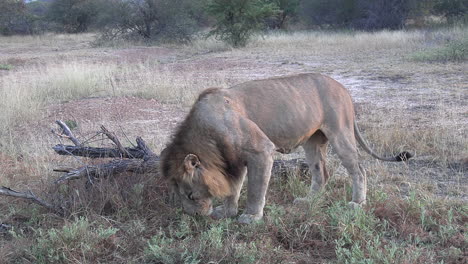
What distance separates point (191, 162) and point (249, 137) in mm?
580

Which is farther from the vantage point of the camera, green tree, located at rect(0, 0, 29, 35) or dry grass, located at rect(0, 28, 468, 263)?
green tree, located at rect(0, 0, 29, 35)

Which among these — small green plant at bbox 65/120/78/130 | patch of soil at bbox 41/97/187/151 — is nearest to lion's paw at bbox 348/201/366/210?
patch of soil at bbox 41/97/187/151

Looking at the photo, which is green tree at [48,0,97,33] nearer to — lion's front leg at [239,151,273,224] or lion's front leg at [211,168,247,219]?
lion's front leg at [211,168,247,219]

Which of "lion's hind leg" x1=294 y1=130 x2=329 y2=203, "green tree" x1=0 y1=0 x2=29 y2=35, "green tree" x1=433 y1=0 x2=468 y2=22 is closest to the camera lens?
"lion's hind leg" x1=294 y1=130 x2=329 y2=203

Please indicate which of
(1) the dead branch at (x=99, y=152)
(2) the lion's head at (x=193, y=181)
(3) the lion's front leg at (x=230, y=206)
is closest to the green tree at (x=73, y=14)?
(1) the dead branch at (x=99, y=152)

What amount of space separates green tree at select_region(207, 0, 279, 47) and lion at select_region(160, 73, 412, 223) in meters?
20.2

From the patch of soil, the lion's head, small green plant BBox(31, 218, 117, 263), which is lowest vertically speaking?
the patch of soil

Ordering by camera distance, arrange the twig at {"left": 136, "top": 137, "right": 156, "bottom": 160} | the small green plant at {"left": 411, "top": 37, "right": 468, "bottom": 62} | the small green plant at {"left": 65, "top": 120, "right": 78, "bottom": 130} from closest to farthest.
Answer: the twig at {"left": 136, "top": 137, "right": 156, "bottom": 160}, the small green plant at {"left": 65, "top": 120, "right": 78, "bottom": 130}, the small green plant at {"left": 411, "top": 37, "right": 468, "bottom": 62}

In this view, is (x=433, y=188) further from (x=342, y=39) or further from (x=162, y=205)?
(x=342, y=39)

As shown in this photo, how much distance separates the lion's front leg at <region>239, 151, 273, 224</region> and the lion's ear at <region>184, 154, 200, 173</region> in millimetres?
509

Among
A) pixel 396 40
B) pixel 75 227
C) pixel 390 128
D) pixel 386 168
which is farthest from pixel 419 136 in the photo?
pixel 396 40

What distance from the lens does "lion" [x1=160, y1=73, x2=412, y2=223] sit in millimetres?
4277

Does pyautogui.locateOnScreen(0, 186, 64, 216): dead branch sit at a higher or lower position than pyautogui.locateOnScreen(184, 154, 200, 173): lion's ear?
lower

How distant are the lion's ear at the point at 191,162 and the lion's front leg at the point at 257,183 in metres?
0.51
